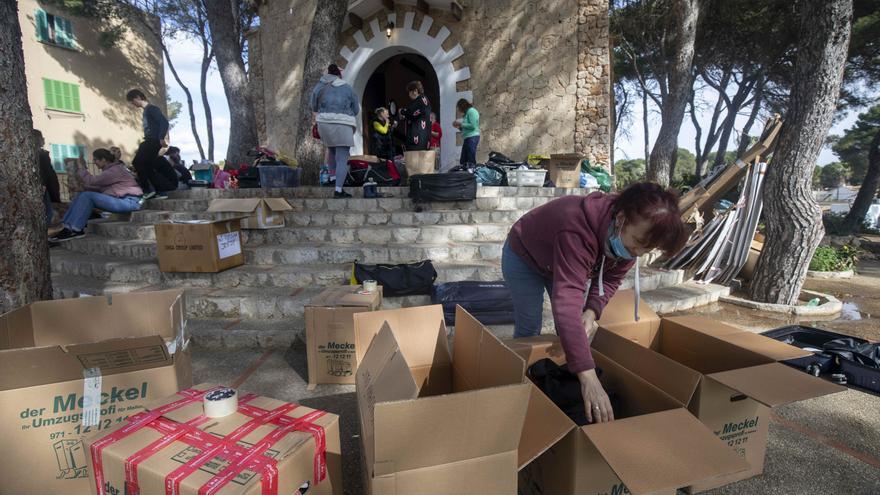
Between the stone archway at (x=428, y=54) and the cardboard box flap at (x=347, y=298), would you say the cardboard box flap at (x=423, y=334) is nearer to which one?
the cardboard box flap at (x=347, y=298)

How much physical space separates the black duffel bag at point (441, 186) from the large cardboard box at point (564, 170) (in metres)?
2.13

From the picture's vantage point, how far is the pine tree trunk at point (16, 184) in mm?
2367

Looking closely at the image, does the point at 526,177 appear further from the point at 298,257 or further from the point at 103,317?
the point at 103,317

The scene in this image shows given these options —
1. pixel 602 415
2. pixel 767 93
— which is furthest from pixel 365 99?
pixel 767 93


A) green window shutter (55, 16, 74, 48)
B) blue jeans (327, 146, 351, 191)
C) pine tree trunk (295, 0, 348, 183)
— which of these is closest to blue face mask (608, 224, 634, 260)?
blue jeans (327, 146, 351, 191)

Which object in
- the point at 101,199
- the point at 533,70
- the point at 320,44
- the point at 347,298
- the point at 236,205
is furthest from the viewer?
the point at 533,70

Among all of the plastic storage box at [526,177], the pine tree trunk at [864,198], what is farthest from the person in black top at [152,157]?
the pine tree trunk at [864,198]

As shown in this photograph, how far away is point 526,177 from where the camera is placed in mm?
6336

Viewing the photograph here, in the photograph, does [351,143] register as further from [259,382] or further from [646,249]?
[646,249]

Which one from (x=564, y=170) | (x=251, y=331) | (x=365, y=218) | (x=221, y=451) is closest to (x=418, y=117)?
(x=564, y=170)

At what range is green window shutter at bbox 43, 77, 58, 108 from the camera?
14.2m

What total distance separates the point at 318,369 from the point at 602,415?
1.75 m

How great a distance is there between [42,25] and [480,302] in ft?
64.2

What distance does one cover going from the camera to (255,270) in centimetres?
388
